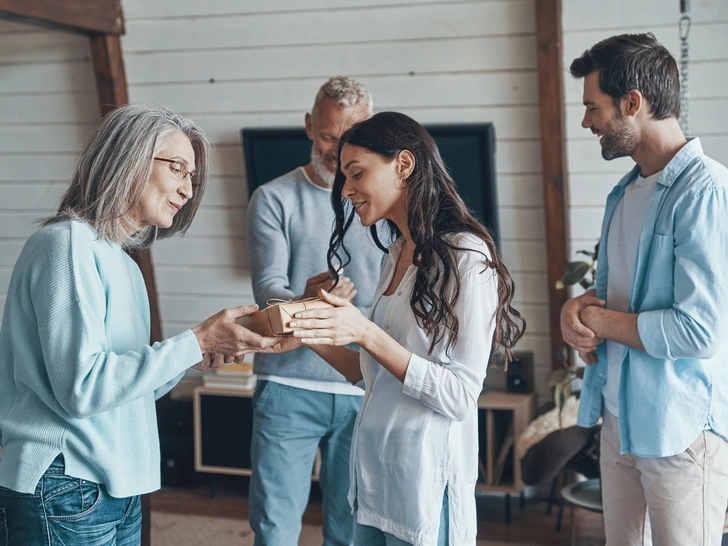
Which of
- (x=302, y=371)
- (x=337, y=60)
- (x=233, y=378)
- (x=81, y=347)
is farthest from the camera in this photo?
(x=233, y=378)

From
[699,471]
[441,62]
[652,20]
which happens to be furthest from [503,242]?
[699,471]

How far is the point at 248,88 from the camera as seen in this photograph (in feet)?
12.6

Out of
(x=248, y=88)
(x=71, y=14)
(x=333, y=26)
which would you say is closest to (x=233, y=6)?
(x=248, y=88)

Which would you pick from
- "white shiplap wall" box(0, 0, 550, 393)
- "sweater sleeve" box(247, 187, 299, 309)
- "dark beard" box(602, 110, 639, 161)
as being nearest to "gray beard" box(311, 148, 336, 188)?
"sweater sleeve" box(247, 187, 299, 309)

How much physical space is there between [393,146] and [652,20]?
2076 mm

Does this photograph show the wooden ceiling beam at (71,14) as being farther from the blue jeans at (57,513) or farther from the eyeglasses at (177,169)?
the blue jeans at (57,513)

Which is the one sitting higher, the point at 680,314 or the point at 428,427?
the point at 680,314

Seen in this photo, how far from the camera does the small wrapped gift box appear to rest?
1.59 m

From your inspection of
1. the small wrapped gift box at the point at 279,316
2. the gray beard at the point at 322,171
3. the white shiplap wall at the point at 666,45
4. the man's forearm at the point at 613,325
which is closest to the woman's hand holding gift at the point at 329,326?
the small wrapped gift box at the point at 279,316

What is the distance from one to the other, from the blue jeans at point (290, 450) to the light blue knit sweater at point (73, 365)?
747mm

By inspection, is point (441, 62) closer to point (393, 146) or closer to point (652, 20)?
point (652, 20)

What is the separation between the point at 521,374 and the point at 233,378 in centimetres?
139

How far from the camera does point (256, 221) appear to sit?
2.37 m

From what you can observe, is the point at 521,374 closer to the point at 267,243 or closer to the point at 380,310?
the point at 267,243
